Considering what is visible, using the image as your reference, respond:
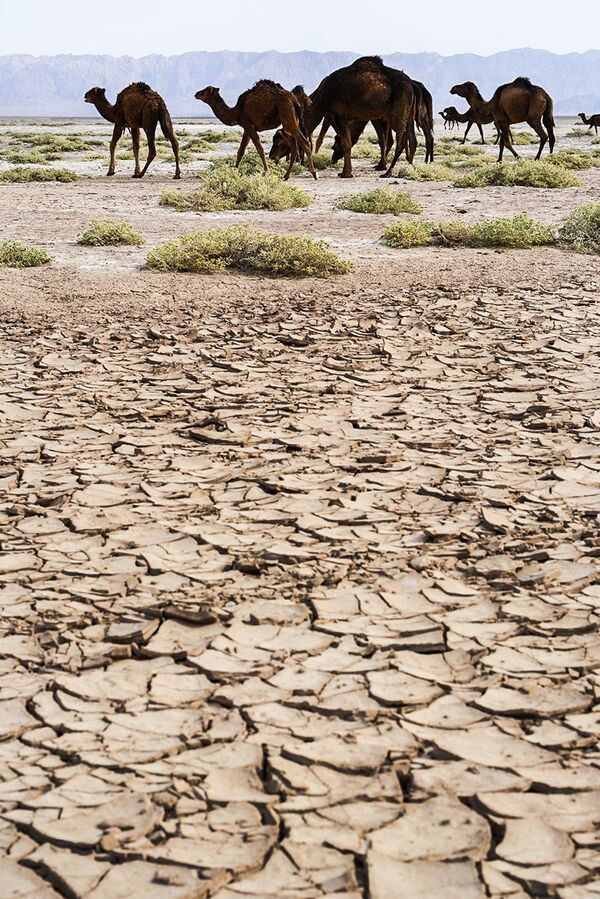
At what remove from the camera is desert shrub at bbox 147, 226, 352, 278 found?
36.1 feet

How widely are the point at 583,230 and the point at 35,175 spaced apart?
479 inches

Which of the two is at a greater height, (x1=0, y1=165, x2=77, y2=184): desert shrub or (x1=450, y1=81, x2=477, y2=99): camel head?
(x1=450, y1=81, x2=477, y2=99): camel head

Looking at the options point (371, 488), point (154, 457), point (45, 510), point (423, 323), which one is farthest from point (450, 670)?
point (423, 323)

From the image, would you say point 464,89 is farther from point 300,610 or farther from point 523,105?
point 300,610

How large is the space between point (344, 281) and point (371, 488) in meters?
5.92

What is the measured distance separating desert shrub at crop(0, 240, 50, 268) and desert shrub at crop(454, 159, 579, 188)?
→ 34.4 feet

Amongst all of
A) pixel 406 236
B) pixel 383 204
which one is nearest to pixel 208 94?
pixel 383 204

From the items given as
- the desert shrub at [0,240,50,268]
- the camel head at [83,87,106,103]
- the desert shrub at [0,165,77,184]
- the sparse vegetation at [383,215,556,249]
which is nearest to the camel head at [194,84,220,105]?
the camel head at [83,87,106,103]

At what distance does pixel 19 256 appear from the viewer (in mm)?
11516

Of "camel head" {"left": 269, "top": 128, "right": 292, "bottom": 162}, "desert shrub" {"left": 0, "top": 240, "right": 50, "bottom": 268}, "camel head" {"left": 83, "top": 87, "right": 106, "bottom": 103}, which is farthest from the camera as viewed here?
"camel head" {"left": 269, "top": 128, "right": 292, "bottom": 162}

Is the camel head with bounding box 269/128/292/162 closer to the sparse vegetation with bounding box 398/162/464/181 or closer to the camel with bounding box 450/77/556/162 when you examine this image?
the sparse vegetation with bounding box 398/162/464/181

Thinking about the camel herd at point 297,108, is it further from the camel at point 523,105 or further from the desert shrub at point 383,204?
the camel at point 523,105

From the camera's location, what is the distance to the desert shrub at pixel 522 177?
64.3ft

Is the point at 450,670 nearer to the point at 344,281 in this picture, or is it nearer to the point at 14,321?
the point at 14,321
